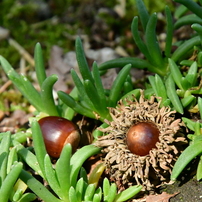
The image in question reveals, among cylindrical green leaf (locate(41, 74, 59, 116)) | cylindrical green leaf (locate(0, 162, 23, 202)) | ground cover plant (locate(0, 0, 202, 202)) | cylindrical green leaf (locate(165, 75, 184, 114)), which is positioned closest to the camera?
cylindrical green leaf (locate(0, 162, 23, 202))

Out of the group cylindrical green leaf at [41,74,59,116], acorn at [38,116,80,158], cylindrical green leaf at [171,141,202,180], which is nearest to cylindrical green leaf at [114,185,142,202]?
cylindrical green leaf at [171,141,202,180]

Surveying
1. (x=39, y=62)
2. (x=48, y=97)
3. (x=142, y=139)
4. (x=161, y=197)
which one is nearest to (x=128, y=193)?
(x=161, y=197)

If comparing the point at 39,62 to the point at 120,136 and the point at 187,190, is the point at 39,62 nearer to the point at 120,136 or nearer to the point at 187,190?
the point at 120,136

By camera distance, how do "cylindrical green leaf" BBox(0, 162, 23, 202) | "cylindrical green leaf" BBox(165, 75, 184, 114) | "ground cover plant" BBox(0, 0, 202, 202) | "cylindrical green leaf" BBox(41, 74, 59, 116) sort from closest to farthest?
"cylindrical green leaf" BBox(0, 162, 23, 202) < "ground cover plant" BBox(0, 0, 202, 202) < "cylindrical green leaf" BBox(165, 75, 184, 114) < "cylindrical green leaf" BBox(41, 74, 59, 116)

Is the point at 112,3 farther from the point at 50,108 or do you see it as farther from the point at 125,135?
the point at 125,135

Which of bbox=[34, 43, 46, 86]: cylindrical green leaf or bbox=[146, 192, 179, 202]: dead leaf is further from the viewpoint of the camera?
bbox=[34, 43, 46, 86]: cylindrical green leaf

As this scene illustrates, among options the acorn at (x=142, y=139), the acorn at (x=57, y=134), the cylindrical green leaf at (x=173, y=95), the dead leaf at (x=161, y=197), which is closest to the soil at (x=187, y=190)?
the dead leaf at (x=161, y=197)

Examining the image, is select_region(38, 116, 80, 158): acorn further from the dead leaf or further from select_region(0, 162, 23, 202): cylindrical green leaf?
the dead leaf
